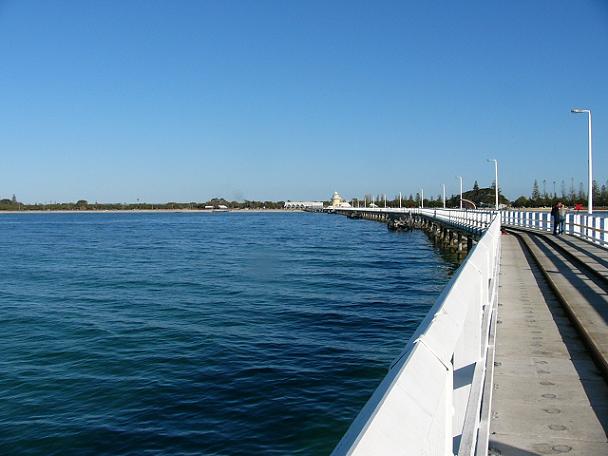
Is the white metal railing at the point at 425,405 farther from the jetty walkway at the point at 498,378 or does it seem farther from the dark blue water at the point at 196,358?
the dark blue water at the point at 196,358

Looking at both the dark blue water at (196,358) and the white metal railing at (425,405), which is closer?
the white metal railing at (425,405)

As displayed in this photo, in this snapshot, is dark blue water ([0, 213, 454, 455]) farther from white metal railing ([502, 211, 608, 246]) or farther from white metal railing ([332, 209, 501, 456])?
white metal railing ([502, 211, 608, 246])

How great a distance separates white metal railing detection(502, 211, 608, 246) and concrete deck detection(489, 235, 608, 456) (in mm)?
13692

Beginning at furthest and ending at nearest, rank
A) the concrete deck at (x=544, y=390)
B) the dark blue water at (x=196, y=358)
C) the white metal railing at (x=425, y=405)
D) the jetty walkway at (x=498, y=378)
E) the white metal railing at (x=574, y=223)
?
the white metal railing at (x=574, y=223), the dark blue water at (x=196, y=358), the concrete deck at (x=544, y=390), the jetty walkway at (x=498, y=378), the white metal railing at (x=425, y=405)

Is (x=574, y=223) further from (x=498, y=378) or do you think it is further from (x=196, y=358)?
(x=498, y=378)

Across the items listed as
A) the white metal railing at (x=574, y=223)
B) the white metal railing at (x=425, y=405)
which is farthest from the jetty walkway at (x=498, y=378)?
the white metal railing at (x=574, y=223)

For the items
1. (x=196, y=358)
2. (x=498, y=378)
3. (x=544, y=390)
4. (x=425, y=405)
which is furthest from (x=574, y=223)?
(x=425, y=405)

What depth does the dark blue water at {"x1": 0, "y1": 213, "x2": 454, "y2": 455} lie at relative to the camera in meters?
9.40

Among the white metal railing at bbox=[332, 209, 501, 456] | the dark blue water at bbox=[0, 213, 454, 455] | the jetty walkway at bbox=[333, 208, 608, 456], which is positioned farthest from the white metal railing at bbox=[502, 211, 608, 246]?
the white metal railing at bbox=[332, 209, 501, 456]

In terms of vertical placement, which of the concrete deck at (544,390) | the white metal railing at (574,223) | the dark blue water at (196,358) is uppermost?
the white metal railing at (574,223)

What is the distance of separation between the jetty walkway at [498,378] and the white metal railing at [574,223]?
34.3 ft

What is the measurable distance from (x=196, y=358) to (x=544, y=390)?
959cm

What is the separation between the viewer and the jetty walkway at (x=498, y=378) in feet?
5.88

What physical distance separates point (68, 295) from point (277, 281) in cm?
893
